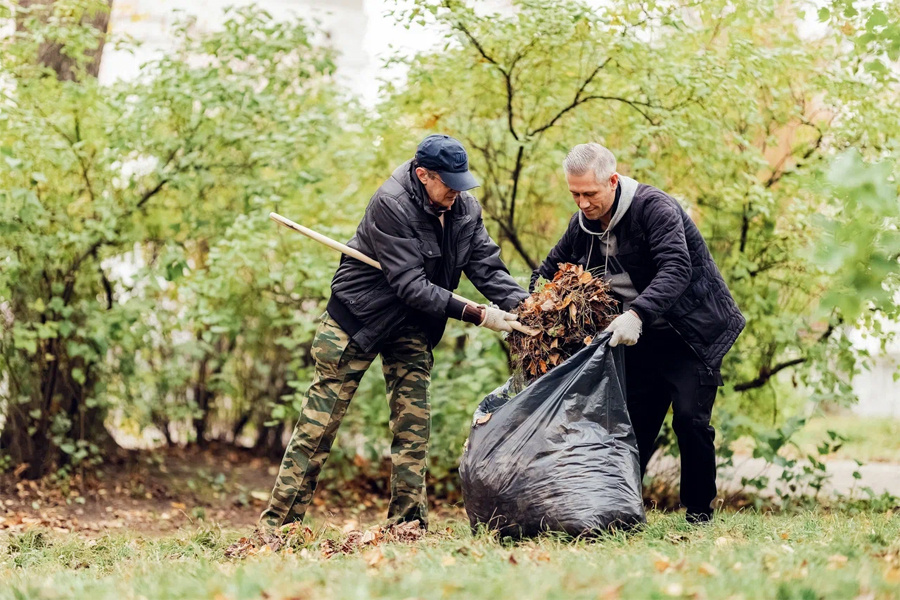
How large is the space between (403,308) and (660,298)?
113 centimetres

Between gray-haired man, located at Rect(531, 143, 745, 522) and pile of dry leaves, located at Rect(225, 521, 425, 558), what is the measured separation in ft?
3.84

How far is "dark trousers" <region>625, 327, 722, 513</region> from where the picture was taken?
13.3 ft

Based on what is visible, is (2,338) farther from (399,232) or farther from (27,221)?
(399,232)

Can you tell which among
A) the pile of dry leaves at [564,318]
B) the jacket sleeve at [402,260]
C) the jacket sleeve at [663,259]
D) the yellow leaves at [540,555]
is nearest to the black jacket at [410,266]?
the jacket sleeve at [402,260]

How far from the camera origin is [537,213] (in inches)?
245

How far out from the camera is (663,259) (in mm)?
3863

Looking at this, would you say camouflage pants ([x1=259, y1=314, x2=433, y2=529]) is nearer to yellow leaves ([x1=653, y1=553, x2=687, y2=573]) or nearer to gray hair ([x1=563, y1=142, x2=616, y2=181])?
gray hair ([x1=563, y1=142, x2=616, y2=181])

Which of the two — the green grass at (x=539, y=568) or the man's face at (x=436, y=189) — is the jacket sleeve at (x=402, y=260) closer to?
the man's face at (x=436, y=189)

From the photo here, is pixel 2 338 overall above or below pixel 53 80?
below

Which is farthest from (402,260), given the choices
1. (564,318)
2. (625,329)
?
(625,329)

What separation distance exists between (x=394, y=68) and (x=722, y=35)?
1987 mm

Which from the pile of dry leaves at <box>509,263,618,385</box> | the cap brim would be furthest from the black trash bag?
the cap brim

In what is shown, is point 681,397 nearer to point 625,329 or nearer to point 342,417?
point 625,329

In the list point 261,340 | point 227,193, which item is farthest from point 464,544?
point 261,340
